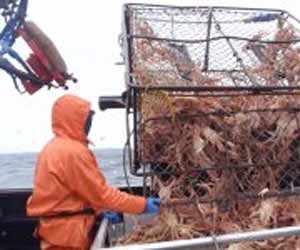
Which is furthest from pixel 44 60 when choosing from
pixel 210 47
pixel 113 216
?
pixel 113 216

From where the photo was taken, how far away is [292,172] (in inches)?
157

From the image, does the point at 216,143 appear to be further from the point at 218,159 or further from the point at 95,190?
the point at 95,190

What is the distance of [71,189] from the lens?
405 cm

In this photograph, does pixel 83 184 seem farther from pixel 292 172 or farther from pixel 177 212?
pixel 292 172

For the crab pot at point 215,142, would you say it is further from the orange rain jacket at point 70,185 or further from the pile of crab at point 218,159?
the orange rain jacket at point 70,185

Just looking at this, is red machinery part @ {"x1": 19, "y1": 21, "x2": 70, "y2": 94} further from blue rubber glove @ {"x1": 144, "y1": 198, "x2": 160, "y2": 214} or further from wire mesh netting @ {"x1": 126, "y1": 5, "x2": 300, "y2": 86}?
blue rubber glove @ {"x1": 144, "y1": 198, "x2": 160, "y2": 214}

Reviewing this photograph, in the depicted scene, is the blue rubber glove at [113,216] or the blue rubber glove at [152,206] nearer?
the blue rubber glove at [152,206]

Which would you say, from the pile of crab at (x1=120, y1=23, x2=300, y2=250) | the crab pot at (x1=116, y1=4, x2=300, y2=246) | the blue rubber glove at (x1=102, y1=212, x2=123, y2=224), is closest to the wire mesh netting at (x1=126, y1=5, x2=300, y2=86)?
the crab pot at (x1=116, y1=4, x2=300, y2=246)

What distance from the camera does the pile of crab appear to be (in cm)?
364

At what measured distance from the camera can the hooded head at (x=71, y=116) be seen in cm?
413

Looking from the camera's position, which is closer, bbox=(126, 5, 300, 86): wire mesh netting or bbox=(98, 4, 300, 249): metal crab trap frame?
bbox=(98, 4, 300, 249): metal crab trap frame

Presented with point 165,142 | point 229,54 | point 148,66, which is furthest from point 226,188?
point 229,54

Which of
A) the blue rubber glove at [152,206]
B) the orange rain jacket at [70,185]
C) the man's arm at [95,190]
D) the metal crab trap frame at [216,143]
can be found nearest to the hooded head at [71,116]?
the orange rain jacket at [70,185]

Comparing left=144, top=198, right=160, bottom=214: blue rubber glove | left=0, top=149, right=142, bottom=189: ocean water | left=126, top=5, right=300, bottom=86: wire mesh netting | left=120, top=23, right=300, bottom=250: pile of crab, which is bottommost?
left=0, top=149, right=142, bottom=189: ocean water
